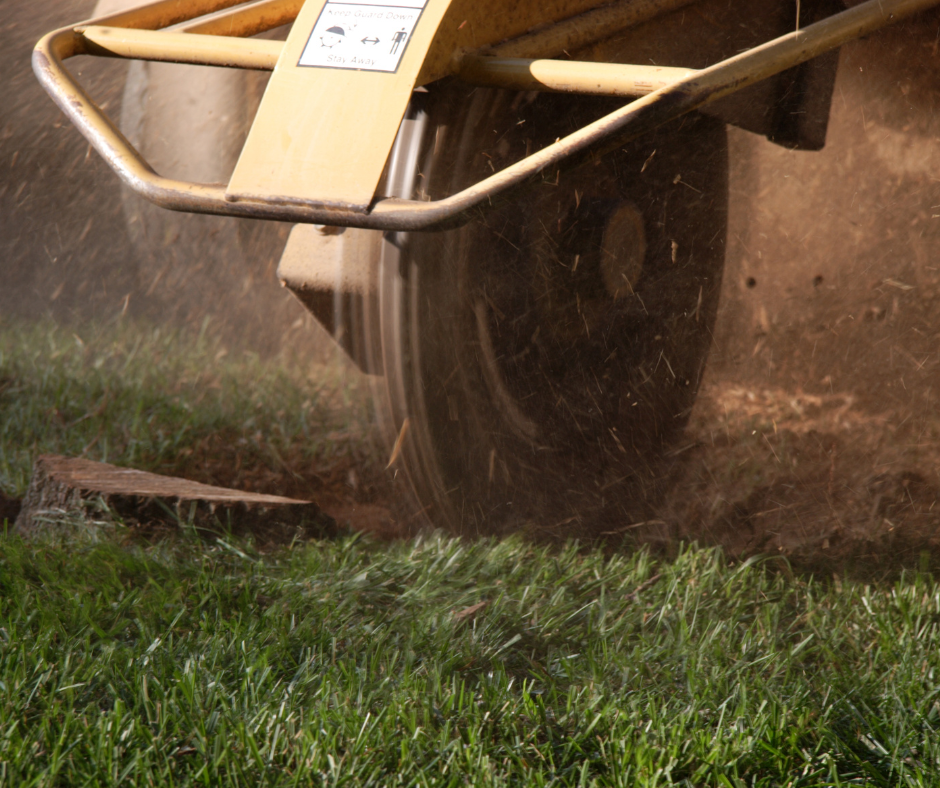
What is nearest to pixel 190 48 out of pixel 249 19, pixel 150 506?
pixel 249 19

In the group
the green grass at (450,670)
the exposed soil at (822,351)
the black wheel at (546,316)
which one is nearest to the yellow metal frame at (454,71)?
the black wheel at (546,316)

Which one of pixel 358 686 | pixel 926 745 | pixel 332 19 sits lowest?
pixel 926 745

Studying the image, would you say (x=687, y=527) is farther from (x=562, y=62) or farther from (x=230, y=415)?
(x=230, y=415)

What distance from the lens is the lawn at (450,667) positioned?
122 centimetres

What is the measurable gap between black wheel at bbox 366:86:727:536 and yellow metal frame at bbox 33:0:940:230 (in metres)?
0.17

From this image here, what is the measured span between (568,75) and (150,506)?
3.53ft

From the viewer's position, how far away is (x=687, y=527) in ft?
7.00

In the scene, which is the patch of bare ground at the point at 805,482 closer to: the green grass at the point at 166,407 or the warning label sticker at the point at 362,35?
the green grass at the point at 166,407

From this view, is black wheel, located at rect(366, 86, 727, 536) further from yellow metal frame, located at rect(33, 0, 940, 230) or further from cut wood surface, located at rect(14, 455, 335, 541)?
cut wood surface, located at rect(14, 455, 335, 541)

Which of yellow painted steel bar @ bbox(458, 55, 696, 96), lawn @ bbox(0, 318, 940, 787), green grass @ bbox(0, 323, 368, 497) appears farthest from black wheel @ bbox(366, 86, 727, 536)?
green grass @ bbox(0, 323, 368, 497)

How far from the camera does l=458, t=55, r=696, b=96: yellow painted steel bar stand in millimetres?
1458

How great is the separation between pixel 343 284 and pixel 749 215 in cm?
152

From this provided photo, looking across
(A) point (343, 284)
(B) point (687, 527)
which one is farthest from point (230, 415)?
(B) point (687, 527)

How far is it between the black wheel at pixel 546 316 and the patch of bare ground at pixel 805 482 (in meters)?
0.14
